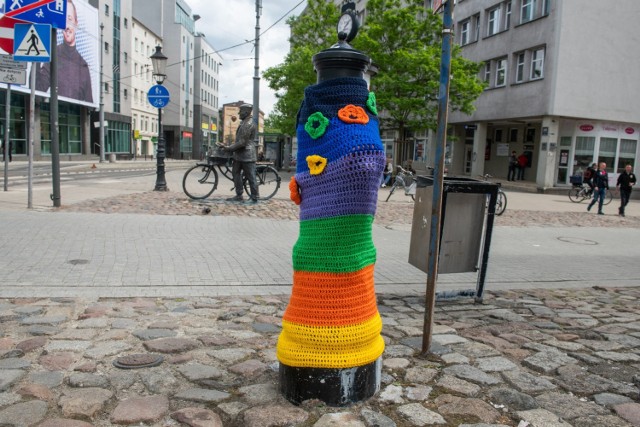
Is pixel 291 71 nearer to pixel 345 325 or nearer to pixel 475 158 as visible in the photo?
pixel 475 158

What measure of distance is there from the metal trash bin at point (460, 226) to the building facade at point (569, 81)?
24.4 metres

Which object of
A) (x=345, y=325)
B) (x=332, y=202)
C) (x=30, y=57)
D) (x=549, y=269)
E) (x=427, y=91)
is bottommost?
(x=549, y=269)

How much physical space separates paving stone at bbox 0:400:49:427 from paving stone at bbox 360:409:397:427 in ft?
5.58

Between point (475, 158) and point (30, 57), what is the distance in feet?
98.7

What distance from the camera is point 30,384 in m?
3.09

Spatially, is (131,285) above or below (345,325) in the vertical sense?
below

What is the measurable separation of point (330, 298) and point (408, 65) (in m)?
23.3

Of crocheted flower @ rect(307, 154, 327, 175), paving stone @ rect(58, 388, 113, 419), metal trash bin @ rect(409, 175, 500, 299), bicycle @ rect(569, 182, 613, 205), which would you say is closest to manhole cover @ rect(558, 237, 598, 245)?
metal trash bin @ rect(409, 175, 500, 299)

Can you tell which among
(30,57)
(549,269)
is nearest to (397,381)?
(549,269)

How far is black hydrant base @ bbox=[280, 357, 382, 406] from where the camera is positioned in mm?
2906

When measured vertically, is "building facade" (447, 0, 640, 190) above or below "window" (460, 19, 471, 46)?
below

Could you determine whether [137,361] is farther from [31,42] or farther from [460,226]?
[31,42]

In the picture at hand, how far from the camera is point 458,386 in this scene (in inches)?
131

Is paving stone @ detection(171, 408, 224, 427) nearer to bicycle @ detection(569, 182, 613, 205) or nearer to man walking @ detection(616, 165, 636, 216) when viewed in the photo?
man walking @ detection(616, 165, 636, 216)
